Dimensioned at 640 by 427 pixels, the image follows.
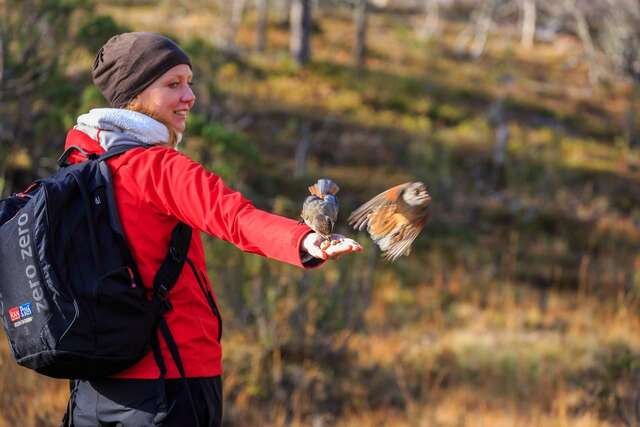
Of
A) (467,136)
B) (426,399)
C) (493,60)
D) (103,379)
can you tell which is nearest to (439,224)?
(467,136)

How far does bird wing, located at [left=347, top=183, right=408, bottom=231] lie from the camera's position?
1818 mm

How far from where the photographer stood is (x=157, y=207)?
6.82 feet

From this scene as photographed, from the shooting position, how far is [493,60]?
938 inches

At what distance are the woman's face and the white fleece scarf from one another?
0.05m

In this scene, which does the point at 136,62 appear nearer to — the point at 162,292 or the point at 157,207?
the point at 157,207

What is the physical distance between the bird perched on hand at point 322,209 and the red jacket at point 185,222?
0.05m

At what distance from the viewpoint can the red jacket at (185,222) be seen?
6.09 feet

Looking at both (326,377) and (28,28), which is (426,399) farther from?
(28,28)

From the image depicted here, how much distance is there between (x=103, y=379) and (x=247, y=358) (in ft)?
11.9

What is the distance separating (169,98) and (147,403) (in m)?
0.76

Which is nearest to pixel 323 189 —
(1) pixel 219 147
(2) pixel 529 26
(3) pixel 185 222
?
(3) pixel 185 222

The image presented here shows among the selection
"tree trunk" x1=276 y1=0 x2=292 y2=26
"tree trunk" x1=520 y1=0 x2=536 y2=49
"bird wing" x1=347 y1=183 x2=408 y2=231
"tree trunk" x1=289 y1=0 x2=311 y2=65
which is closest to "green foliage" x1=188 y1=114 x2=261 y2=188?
"bird wing" x1=347 y1=183 x2=408 y2=231

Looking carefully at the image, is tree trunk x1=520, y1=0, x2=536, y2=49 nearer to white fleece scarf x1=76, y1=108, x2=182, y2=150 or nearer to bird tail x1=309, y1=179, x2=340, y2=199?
white fleece scarf x1=76, y1=108, x2=182, y2=150

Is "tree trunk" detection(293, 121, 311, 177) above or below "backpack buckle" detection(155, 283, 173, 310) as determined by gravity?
above
